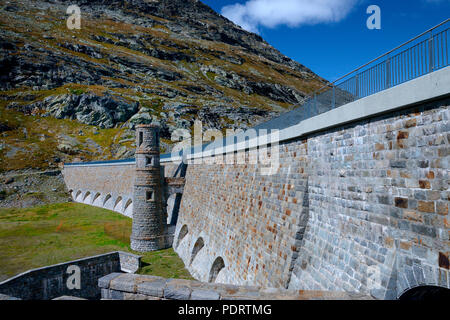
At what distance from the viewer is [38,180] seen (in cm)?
4747

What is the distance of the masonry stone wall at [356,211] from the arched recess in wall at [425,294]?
0.49ft

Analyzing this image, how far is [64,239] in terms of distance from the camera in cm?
2544

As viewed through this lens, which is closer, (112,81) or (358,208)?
(358,208)

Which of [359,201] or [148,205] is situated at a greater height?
[359,201]

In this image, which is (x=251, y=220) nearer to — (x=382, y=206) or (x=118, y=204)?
(x=382, y=206)

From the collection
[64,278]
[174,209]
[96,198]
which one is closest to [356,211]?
[64,278]

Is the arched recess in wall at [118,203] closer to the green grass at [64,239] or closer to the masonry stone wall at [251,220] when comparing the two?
the green grass at [64,239]

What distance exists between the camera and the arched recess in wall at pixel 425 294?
4743 millimetres

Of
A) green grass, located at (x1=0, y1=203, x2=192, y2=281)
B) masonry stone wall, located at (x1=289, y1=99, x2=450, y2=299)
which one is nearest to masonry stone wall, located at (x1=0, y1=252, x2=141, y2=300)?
green grass, located at (x1=0, y1=203, x2=192, y2=281)

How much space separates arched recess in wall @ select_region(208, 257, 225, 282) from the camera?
47.2 feet

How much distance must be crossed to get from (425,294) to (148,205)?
2017 cm
